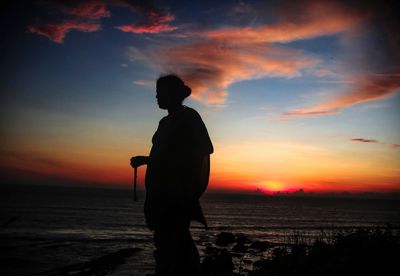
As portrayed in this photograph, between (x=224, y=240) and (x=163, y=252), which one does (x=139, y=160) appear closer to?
(x=163, y=252)

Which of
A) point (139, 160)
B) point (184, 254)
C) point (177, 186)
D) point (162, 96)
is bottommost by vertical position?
point (184, 254)

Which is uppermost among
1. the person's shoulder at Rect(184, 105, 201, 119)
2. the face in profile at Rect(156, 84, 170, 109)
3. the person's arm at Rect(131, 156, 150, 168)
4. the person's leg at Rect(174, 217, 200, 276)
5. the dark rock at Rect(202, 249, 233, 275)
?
the face in profile at Rect(156, 84, 170, 109)

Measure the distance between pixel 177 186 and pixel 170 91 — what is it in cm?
112

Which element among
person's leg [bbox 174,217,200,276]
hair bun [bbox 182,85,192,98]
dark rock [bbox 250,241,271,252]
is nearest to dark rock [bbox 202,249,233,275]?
dark rock [bbox 250,241,271,252]

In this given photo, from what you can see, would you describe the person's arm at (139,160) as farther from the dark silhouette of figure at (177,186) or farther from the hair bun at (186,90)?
the hair bun at (186,90)

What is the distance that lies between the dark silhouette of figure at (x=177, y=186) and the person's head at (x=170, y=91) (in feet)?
0.04

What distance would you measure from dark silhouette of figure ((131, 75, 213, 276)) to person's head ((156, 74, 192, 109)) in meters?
0.01

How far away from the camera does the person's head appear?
4055 mm

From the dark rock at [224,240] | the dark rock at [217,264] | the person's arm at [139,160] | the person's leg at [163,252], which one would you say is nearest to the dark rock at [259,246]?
the dark rock at [224,240]

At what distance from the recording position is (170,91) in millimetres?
4070

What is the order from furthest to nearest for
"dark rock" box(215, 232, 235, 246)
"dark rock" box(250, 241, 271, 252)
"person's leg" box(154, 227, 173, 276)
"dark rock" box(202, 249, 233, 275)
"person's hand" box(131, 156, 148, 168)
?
"dark rock" box(215, 232, 235, 246) < "dark rock" box(250, 241, 271, 252) < "dark rock" box(202, 249, 233, 275) < "person's hand" box(131, 156, 148, 168) < "person's leg" box(154, 227, 173, 276)

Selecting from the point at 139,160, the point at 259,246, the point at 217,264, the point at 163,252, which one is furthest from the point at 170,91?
the point at 259,246

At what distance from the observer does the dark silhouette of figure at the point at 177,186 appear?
3.81 meters

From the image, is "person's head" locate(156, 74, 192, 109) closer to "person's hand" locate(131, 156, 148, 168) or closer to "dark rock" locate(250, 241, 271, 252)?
"person's hand" locate(131, 156, 148, 168)
